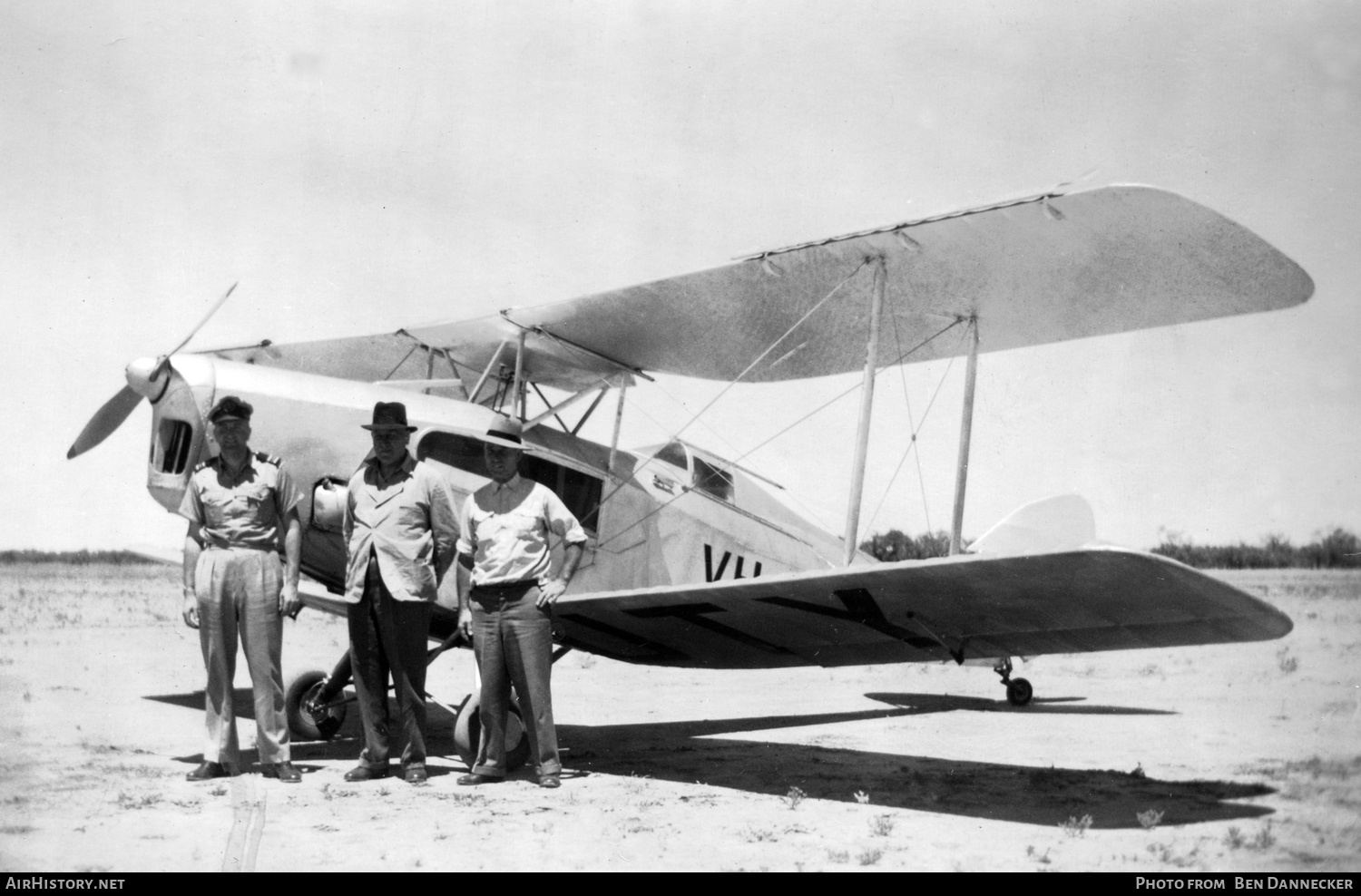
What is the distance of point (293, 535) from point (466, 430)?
1635mm

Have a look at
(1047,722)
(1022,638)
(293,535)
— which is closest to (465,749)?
(293,535)

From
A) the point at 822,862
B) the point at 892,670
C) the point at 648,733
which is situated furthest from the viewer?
the point at 892,670

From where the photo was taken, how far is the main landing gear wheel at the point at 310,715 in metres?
7.03

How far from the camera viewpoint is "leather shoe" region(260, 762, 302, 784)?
17.5 ft

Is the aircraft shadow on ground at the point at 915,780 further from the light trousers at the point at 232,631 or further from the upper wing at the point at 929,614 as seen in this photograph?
the light trousers at the point at 232,631

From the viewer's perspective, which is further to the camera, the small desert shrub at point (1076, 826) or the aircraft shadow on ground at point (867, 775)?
the aircraft shadow on ground at point (867, 775)

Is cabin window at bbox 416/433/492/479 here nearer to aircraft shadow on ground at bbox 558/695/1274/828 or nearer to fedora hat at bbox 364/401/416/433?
fedora hat at bbox 364/401/416/433

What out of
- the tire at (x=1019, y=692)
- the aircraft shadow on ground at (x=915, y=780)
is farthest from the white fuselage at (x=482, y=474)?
the tire at (x=1019, y=692)

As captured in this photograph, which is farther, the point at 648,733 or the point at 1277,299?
the point at 648,733

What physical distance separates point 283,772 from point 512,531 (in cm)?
159

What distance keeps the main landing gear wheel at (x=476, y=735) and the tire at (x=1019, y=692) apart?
5.72 metres

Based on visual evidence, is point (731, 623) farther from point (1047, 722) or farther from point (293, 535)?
point (1047, 722)

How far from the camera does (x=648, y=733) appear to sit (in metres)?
7.89

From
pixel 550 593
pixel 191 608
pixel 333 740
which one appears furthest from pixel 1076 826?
pixel 333 740
